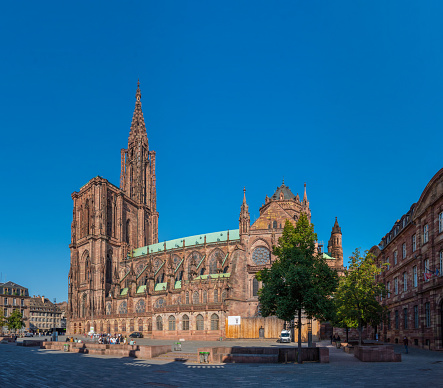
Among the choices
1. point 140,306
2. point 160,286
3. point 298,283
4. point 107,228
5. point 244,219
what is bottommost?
point 140,306

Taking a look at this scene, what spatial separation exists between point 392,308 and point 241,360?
30013mm

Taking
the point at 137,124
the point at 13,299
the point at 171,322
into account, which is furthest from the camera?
the point at 137,124

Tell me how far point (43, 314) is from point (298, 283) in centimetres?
14348

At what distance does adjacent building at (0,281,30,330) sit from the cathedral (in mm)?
25439

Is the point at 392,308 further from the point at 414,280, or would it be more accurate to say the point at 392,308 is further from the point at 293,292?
the point at 293,292

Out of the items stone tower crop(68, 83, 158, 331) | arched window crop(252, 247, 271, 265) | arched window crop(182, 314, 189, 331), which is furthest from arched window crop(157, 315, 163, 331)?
stone tower crop(68, 83, 158, 331)

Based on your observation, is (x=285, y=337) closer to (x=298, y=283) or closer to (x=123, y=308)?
(x=298, y=283)

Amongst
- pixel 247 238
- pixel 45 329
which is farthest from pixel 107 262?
pixel 45 329

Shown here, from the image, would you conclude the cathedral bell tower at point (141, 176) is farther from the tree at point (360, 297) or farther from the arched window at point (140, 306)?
the tree at point (360, 297)

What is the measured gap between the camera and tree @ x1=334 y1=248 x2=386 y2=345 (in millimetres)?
40875

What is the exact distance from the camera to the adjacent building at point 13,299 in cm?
11850

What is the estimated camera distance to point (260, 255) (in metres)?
73.3

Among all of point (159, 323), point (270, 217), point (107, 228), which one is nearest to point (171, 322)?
point (159, 323)

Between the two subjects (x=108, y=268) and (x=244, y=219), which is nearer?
(x=244, y=219)
